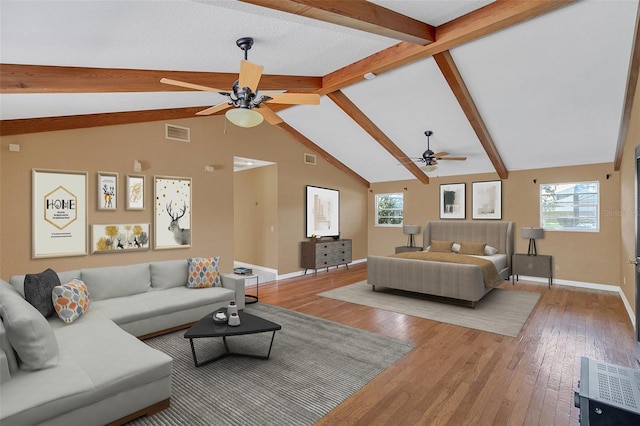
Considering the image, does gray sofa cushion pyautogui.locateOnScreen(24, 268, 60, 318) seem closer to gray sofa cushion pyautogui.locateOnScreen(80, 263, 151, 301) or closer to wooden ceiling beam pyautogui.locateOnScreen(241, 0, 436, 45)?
gray sofa cushion pyautogui.locateOnScreen(80, 263, 151, 301)

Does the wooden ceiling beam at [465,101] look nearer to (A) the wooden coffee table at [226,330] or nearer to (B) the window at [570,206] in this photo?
(B) the window at [570,206]

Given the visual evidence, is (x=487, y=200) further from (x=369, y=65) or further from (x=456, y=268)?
(x=369, y=65)

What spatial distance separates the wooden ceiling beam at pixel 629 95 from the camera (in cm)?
343

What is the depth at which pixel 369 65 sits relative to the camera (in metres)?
4.46

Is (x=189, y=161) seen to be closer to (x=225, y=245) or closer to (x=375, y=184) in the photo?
(x=225, y=245)

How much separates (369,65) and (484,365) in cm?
387

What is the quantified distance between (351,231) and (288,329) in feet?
18.1

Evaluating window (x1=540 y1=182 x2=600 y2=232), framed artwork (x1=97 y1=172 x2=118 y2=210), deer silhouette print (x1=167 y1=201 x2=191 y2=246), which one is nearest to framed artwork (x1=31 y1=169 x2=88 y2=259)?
framed artwork (x1=97 y1=172 x2=118 y2=210)

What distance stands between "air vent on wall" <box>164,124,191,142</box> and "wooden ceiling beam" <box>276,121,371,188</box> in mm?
2084

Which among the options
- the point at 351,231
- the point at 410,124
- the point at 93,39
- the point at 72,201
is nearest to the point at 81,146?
the point at 72,201

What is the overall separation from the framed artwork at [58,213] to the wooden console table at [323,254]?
14.3ft

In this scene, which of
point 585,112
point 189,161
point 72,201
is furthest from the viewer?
point 189,161

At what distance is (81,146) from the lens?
178 inches

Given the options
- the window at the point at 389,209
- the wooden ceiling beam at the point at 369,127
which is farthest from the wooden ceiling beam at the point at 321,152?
the wooden ceiling beam at the point at 369,127
